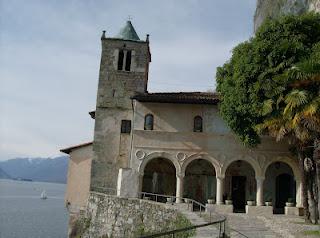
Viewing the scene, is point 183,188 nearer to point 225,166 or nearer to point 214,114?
point 225,166

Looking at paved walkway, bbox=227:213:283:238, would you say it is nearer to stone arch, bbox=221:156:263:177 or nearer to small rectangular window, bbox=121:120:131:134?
stone arch, bbox=221:156:263:177

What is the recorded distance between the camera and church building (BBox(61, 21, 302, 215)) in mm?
27270

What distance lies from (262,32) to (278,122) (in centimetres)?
538

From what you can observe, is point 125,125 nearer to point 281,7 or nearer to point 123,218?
point 123,218

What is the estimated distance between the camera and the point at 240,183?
2956 centimetres

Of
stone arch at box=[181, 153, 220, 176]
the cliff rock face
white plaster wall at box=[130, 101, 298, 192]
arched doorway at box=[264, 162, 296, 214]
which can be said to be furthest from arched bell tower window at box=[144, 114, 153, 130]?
the cliff rock face

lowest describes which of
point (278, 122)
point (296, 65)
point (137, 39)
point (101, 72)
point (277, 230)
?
point (277, 230)

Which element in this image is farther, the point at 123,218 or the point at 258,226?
the point at 123,218

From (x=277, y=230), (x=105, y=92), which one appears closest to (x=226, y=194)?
(x=277, y=230)

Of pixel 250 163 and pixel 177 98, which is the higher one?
pixel 177 98

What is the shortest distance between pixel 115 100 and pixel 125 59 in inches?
135

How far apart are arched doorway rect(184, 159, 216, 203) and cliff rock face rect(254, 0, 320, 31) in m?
15.0

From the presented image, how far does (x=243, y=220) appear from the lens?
21.9 metres

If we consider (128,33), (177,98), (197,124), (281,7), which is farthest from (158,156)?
(281,7)
